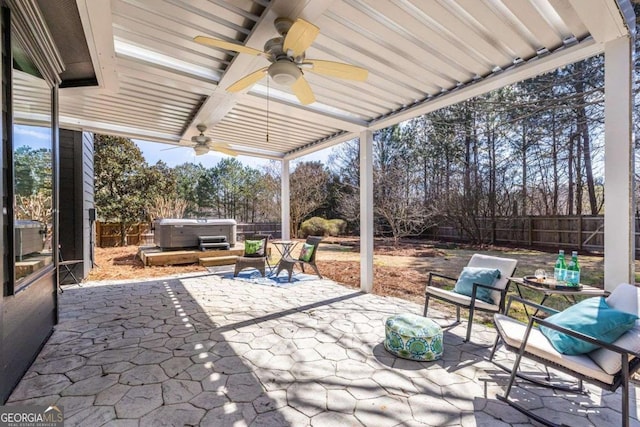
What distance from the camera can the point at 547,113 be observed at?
9.18 m

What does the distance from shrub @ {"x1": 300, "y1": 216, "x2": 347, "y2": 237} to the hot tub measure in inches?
218

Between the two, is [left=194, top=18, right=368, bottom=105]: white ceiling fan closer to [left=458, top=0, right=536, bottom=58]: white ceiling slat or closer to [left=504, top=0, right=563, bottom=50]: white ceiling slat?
[left=458, top=0, right=536, bottom=58]: white ceiling slat

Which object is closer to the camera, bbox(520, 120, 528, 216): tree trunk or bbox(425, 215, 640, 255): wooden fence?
bbox(425, 215, 640, 255): wooden fence

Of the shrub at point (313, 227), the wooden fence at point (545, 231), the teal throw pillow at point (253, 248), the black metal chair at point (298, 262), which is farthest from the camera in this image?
the shrub at point (313, 227)

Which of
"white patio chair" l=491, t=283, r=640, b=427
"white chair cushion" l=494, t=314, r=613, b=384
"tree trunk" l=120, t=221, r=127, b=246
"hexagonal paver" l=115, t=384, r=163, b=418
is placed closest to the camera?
"white patio chair" l=491, t=283, r=640, b=427

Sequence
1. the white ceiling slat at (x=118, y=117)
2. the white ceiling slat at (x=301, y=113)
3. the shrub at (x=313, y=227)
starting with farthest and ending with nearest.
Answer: the shrub at (x=313, y=227) < the white ceiling slat at (x=118, y=117) < the white ceiling slat at (x=301, y=113)

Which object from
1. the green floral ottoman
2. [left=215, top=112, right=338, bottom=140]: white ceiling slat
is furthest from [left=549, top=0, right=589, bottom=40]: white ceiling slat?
[left=215, top=112, right=338, bottom=140]: white ceiling slat

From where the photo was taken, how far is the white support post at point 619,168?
228 cm

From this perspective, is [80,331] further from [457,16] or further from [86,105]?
[457,16]

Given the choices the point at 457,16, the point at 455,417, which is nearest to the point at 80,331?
the point at 455,417

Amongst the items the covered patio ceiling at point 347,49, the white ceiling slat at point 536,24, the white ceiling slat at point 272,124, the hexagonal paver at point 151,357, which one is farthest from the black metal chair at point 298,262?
the white ceiling slat at point 536,24

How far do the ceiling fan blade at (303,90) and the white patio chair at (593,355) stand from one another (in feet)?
8.40

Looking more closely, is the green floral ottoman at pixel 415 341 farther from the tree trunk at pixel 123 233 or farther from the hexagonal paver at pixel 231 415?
the tree trunk at pixel 123 233

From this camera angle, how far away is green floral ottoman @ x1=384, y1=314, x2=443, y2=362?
2.56 meters
